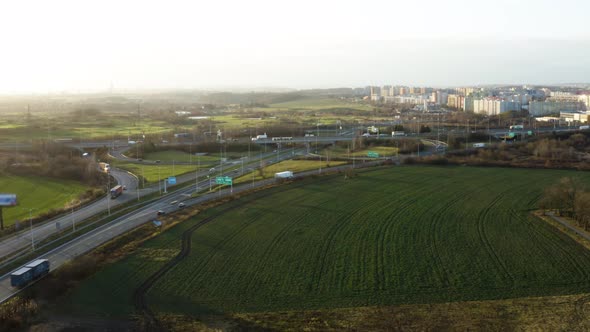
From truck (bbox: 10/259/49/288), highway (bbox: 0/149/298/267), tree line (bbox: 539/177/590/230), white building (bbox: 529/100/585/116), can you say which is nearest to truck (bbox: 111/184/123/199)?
highway (bbox: 0/149/298/267)

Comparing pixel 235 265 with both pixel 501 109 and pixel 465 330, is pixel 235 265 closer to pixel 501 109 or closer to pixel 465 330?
pixel 465 330

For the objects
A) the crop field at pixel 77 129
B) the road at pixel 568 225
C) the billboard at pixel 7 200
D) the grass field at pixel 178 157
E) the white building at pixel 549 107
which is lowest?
the road at pixel 568 225

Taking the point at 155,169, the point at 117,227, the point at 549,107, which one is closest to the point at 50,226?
the point at 117,227

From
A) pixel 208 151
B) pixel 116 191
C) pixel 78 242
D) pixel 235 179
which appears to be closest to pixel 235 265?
pixel 78 242

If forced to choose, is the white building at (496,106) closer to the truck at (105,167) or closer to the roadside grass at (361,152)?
the roadside grass at (361,152)

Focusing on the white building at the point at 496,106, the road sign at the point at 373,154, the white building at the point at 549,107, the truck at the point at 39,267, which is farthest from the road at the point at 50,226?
the white building at the point at 549,107

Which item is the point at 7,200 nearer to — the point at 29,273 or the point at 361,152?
the point at 29,273

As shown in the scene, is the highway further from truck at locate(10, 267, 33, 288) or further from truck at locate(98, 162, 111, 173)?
truck at locate(10, 267, 33, 288)
